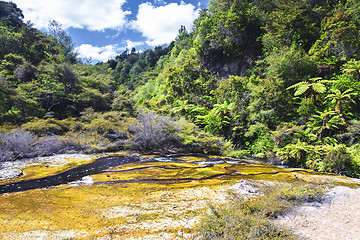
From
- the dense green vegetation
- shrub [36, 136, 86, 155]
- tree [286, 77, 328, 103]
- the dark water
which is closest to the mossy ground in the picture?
the dark water

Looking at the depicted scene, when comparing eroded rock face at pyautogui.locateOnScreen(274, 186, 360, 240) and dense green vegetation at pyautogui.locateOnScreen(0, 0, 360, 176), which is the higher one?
dense green vegetation at pyautogui.locateOnScreen(0, 0, 360, 176)

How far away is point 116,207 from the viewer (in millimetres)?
2910

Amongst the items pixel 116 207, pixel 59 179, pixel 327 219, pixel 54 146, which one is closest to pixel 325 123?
pixel 327 219

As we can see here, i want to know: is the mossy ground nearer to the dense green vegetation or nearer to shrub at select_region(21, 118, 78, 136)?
the dense green vegetation

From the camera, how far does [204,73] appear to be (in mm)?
17219

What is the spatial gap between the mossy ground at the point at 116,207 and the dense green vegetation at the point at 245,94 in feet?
14.2

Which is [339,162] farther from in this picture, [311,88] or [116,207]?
[116,207]

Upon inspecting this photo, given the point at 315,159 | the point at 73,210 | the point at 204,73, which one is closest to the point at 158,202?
the point at 73,210

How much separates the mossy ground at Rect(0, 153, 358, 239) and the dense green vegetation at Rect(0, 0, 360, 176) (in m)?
4.34

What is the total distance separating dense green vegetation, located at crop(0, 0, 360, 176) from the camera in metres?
8.05

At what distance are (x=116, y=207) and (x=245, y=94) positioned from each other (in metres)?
11.0

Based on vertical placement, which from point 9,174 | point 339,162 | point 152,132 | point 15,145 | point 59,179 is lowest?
point 339,162

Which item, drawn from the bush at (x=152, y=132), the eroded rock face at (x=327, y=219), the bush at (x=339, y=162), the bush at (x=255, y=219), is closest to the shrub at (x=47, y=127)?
the bush at (x=152, y=132)

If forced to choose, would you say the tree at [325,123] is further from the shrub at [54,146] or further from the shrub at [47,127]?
the shrub at [47,127]
